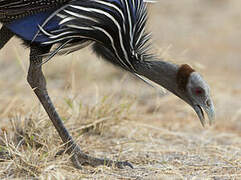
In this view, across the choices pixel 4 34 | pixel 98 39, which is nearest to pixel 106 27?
pixel 98 39

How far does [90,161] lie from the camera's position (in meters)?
3.98

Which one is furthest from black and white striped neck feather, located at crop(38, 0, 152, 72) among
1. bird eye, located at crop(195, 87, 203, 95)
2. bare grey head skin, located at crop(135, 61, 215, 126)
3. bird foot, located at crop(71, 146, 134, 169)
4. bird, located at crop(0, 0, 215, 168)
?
bird foot, located at crop(71, 146, 134, 169)

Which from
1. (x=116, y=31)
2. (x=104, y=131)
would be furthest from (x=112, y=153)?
(x=116, y=31)

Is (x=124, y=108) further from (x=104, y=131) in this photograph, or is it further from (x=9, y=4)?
(x=9, y=4)

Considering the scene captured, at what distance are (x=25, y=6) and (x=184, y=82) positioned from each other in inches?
49.4

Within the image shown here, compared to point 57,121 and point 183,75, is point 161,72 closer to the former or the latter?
point 183,75

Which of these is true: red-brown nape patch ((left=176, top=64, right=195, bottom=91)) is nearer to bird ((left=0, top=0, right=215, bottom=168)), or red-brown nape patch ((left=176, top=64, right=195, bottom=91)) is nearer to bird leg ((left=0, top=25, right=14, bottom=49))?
bird ((left=0, top=0, right=215, bottom=168))

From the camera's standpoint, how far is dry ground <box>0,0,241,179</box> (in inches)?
147

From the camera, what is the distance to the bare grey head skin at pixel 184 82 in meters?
3.68

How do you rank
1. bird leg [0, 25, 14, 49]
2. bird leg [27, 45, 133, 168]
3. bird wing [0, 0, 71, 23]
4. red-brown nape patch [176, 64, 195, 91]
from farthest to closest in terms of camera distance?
bird leg [0, 25, 14, 49]
bird leg [27, 45, 133, 168]
red-brown nape patch [176, 64, 195, 91]
bird wing [0, 0, 71, 23]

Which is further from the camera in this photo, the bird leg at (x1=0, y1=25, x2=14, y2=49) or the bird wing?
the bird leg at (x1=0, y1=25, x2=14, y2=49)

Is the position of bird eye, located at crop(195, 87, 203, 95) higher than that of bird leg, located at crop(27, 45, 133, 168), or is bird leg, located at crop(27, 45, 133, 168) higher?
bird eye, located at crop(195, 87, 203, 95)

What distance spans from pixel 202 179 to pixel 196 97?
59 cm

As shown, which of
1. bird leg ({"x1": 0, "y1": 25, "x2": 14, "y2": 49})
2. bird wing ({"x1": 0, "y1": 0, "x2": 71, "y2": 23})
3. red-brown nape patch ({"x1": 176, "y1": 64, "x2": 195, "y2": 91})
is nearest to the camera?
bird wing ({"x1": 0, "y1": 0, "x2": 71, "y2": 23})
